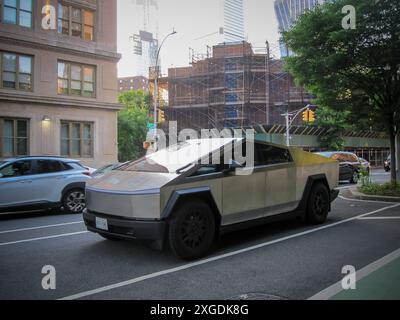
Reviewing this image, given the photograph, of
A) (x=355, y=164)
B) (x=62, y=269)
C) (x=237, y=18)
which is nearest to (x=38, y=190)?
(x=62, y=269)

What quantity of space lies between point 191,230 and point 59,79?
21.1 m

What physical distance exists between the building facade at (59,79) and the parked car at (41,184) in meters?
13.1

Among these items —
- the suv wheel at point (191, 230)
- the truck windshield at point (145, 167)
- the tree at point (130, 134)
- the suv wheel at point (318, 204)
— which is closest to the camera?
the suv wheel at point (191, 230)

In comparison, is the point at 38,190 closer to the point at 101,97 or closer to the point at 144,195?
the point at 144,195

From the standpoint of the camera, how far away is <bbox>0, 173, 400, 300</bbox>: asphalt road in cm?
389

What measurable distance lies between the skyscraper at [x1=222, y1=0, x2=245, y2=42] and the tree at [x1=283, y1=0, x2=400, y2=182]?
64.9 metres

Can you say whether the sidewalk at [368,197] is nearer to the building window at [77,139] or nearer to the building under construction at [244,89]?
the building window at [77,139]

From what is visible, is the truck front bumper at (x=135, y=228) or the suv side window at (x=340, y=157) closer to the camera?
the truck front bumper at (x=135, y=228)

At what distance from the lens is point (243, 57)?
51594mm

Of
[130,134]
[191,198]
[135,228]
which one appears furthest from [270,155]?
[130,134]

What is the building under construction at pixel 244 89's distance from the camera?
51.4 meters

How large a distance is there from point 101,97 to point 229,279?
2239 centimetres

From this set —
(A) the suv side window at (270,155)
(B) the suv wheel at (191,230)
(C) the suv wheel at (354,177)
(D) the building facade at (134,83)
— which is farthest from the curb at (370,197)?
(D) the building facade at (134,83)

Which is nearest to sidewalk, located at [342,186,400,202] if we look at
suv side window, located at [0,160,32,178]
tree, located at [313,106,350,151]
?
suv side window, located at [0,160,32,178]
